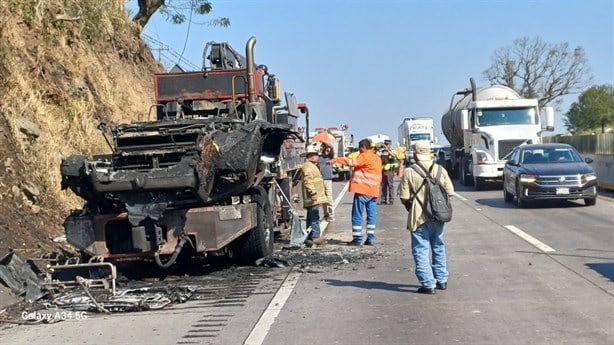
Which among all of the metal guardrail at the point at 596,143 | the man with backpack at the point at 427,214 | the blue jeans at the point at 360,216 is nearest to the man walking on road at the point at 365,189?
the blue jeans at the point at 360,216

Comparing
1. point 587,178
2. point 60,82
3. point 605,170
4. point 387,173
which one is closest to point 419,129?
point 605,170

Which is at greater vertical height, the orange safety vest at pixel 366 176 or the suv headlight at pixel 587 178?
the orange safety vest at pixel 366 176

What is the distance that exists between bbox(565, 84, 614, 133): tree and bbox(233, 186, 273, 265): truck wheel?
6539 centimetres

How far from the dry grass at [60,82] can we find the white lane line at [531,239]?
7.88 meters

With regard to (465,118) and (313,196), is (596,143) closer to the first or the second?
(465,118)

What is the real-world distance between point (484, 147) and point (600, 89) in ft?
188

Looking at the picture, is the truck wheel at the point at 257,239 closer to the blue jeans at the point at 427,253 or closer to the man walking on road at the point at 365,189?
the man walking on road at the point at 365,189

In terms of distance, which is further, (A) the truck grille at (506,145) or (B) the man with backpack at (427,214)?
(A) the truck grille at (506,145)

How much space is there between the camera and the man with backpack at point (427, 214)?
29.4 feet

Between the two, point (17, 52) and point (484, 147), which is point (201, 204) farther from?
point (484, 147)

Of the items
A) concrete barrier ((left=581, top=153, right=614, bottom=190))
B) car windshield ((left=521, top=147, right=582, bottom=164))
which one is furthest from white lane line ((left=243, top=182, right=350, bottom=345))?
concrete barrier ((left=581, top=153, right=614, bottom=190))

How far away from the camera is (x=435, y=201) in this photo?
29.3 ft

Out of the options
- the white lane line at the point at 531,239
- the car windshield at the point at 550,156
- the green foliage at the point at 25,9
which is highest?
the green foliage at the point at 25,9

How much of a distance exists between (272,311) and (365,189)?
5.80 metres
